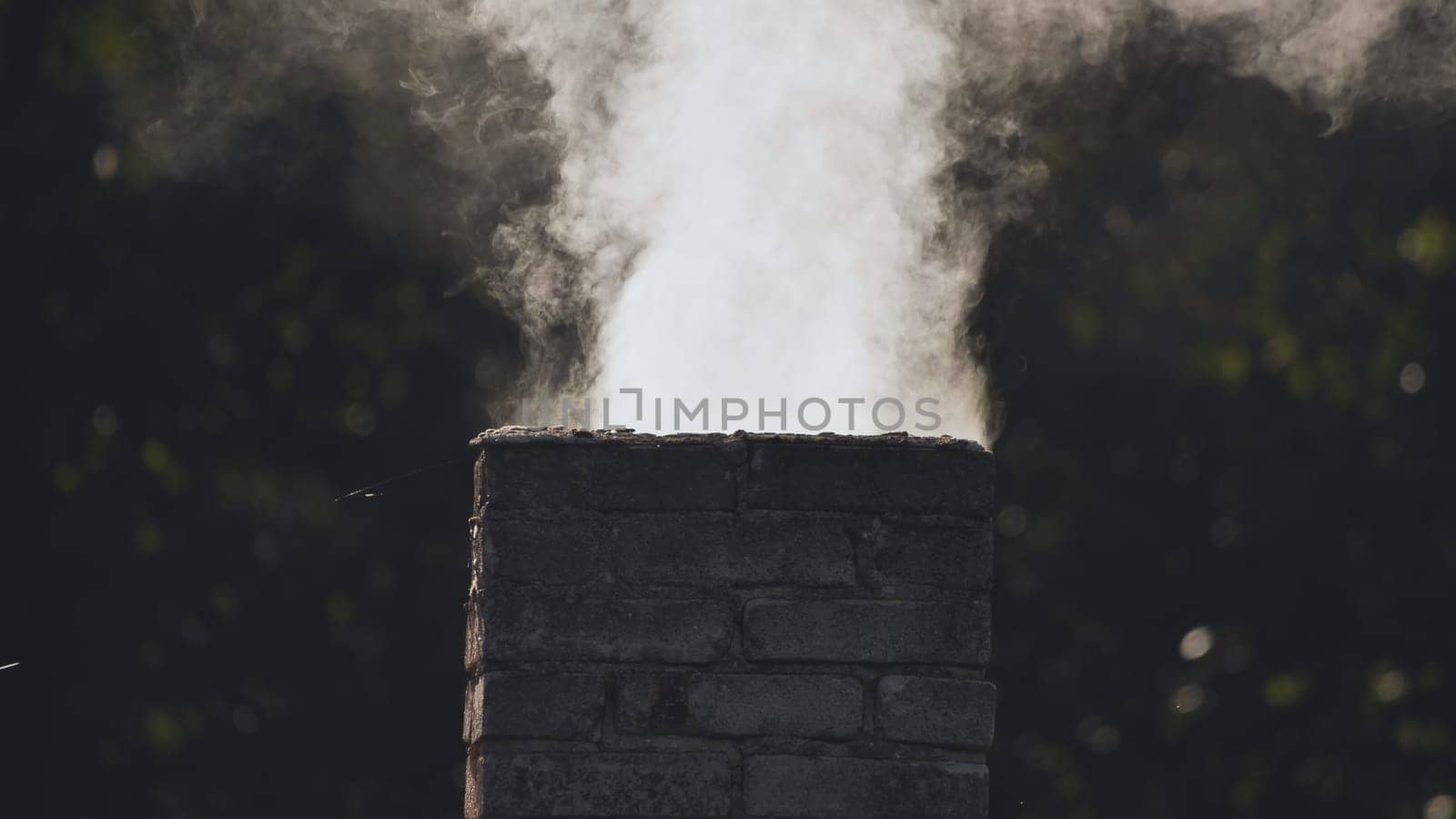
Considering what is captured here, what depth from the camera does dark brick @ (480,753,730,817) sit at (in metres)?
3.34

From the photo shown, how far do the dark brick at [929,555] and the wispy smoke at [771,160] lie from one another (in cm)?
102

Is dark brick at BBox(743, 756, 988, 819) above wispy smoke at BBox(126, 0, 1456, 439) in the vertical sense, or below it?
below

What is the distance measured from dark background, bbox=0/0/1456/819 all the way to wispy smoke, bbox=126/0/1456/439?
2692mm

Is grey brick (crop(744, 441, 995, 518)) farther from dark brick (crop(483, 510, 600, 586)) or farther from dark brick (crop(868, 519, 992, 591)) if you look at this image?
dark brick (crop(483, 510, 600, 586))

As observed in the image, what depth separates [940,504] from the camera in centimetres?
346

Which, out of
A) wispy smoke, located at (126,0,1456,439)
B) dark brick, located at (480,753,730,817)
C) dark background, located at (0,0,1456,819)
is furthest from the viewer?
dark background, located at (0,0,1456,819)

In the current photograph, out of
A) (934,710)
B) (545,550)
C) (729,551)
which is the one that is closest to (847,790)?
(934,710)

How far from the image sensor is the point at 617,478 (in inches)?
135

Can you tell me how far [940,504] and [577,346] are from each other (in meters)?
2.05

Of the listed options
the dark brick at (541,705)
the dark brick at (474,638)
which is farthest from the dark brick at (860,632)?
the dark brick at (474,638)

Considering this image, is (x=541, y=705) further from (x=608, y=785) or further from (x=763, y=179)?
(x=763, y=179)

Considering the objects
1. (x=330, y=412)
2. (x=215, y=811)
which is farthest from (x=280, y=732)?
(x=330, y=412)

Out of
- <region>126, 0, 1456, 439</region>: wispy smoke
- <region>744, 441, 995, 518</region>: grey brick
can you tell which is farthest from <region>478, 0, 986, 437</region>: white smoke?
<region>744, 441, 995, 518</region>: grey brick

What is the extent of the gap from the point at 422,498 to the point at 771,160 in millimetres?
4745
